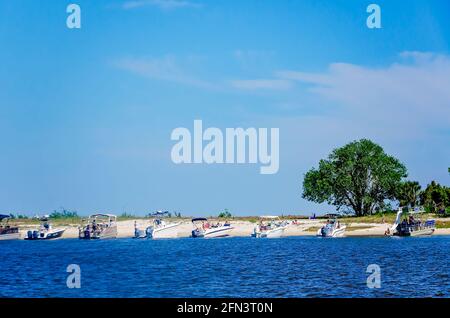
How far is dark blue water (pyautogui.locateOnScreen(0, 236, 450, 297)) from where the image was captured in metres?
34.2

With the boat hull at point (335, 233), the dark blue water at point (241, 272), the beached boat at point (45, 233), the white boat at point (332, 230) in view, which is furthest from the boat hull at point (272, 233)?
the beached boat at point (45, 233)

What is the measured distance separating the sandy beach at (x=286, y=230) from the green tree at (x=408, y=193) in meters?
13.3

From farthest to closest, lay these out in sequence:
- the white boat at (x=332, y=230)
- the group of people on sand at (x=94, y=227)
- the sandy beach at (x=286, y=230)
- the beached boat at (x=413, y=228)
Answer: the group of people on sand at (x=94, y=227) → the sandy beach at (x=286, y=230) → the white boat at (x=332, y=230) → the beached boat at (x=413, y=228)

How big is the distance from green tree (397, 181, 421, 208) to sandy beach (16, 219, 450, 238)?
13.3m

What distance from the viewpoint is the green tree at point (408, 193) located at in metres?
103

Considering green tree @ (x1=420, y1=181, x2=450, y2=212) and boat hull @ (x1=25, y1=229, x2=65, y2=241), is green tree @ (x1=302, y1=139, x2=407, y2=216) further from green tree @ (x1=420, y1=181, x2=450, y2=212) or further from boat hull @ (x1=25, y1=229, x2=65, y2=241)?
boat hull @ (x1=25, y1=229, x2=65, y2=241)

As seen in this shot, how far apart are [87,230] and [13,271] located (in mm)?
44714

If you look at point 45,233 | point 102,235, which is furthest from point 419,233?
point 45,233

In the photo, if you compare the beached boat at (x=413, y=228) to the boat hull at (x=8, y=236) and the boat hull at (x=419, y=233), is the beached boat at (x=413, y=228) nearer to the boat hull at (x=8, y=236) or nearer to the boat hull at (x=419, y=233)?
the boat hull at (x=419, y=233)

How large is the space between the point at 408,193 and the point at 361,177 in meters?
13.7

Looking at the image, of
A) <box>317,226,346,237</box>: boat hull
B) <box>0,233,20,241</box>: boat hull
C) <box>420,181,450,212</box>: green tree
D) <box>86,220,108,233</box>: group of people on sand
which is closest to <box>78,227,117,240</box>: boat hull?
<box>86,220,108,233</box>: group of people on sand

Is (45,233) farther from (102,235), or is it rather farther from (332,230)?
(332,230)
